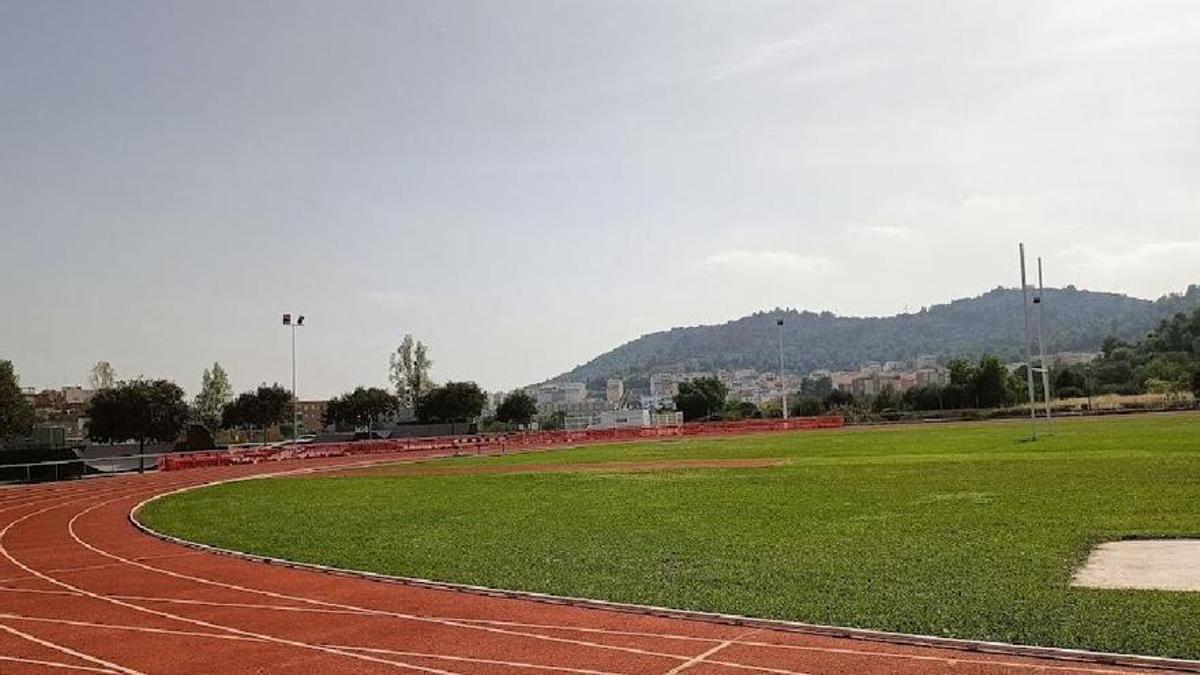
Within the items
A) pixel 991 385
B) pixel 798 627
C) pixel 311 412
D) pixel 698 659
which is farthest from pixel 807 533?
pixel 311 412

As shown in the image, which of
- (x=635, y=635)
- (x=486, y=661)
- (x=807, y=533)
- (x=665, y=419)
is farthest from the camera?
(x=665, y=419)

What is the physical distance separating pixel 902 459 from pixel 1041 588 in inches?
999

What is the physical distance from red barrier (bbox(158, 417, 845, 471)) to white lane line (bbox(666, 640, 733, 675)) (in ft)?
155

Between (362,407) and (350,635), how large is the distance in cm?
9474

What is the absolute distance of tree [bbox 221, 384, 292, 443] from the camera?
98875 mm

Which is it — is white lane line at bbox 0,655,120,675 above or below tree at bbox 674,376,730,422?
below

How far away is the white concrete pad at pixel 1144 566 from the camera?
11.9 m

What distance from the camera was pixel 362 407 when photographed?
340ft

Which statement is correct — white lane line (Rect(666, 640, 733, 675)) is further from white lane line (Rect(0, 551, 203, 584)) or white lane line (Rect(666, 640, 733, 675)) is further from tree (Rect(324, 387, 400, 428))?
tree (Rect(324, 387, 400, 428))

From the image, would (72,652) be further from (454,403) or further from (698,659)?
(454,403)

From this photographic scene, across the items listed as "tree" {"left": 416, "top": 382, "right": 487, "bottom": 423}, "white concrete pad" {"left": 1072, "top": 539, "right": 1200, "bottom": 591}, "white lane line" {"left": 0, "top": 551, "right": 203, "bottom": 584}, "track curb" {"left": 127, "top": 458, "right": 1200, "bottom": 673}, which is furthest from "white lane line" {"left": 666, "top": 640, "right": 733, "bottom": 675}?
"tree" {"left": 416, "top": 382, "right": 487, "bottom": 423}

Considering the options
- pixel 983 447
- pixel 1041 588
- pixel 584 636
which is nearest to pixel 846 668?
pixel 584 636

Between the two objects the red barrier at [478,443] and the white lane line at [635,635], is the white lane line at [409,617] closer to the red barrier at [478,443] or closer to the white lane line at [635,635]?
the white lane line at [635,635]

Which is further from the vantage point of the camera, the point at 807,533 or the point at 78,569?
the point at 78,569
